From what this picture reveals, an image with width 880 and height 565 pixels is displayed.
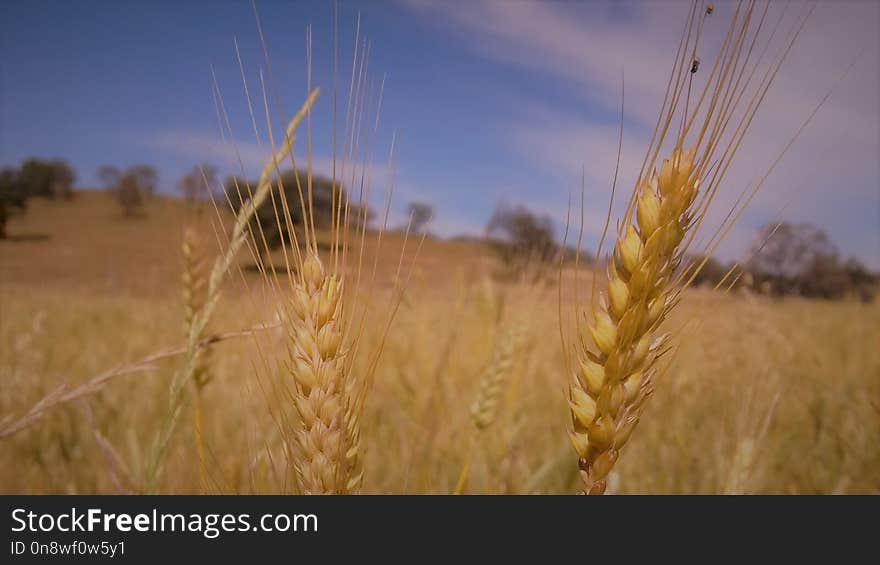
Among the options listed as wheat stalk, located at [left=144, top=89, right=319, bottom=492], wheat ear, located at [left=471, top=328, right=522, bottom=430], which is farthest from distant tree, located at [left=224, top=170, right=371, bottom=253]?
wheat ear, located at [left=471, top=328, right=522, bottom=430]

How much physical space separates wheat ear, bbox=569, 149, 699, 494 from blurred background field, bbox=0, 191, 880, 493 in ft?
0.35

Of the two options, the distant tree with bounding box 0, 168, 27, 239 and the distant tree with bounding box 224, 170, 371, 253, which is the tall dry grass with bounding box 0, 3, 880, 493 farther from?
the distant tree with bounding box 0, 168, 27, 239

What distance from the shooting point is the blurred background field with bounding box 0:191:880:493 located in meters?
1.24

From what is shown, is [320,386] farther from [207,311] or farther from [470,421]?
[470,421]

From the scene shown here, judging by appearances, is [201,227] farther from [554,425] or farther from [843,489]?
[843,489]

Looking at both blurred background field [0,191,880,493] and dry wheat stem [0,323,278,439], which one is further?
blurred background field [0,191,880,493]

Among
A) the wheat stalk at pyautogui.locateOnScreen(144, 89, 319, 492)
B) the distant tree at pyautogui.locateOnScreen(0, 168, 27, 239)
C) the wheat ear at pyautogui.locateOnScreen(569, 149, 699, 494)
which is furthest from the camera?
the distant tree at pyautogui.locateOnScreen(0, 168, 27, 239)

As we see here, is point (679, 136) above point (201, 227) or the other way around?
above

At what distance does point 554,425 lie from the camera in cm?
244

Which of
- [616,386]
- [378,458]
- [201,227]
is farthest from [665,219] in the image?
[378,458]

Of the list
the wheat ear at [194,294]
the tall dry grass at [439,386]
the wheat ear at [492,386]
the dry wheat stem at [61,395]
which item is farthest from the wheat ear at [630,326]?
the wheat ear at [194,294]

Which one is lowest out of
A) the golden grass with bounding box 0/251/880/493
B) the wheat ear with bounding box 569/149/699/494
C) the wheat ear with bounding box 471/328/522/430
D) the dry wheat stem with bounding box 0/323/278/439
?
the golden grass with bounding box 0/251/880/493
